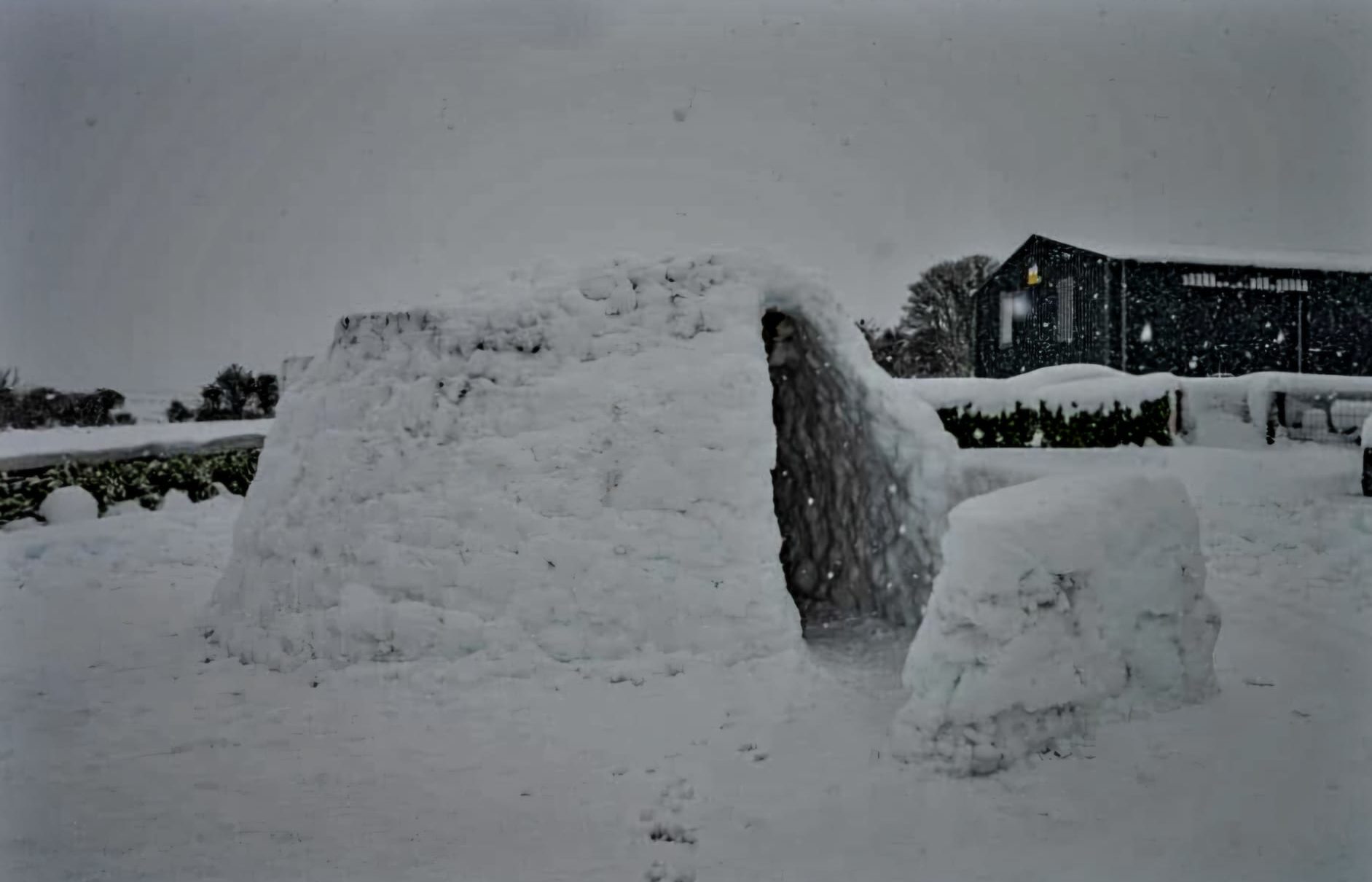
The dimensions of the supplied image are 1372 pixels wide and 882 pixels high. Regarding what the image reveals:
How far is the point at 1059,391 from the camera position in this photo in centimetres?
1556

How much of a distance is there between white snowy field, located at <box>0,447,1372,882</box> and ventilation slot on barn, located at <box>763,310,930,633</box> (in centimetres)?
80

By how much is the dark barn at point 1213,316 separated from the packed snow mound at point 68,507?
21898 millimetres

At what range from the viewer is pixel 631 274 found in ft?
20.4

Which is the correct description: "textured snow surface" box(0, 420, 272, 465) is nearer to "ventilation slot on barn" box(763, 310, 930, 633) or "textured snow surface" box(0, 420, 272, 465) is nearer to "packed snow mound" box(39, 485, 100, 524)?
"packed snow mound" box(39, 485, 100, 524)

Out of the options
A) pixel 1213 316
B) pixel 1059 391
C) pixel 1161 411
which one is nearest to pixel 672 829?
pixel 1059 391

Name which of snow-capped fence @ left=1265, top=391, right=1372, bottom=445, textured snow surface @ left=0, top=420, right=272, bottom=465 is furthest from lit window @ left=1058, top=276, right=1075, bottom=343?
textured snow surface @ left=0, top=420, right=272, bottom=465

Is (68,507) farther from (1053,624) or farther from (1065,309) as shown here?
(1065,309)

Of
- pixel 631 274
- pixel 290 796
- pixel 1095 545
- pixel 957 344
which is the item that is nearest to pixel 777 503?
pixel 631 274

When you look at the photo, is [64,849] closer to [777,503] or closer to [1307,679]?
[777,503]

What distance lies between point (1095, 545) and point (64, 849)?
4964mm

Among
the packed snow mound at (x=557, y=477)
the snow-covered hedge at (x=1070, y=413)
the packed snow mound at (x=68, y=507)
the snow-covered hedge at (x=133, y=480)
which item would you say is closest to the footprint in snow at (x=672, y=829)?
the packed snow mound at (x=557, y=477)

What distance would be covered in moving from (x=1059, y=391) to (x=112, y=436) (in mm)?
16409

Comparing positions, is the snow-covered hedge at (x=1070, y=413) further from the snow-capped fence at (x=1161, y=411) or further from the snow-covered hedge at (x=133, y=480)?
the snow-covered hedge at (x=133, y=480)

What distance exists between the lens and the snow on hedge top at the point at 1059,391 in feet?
50.2
